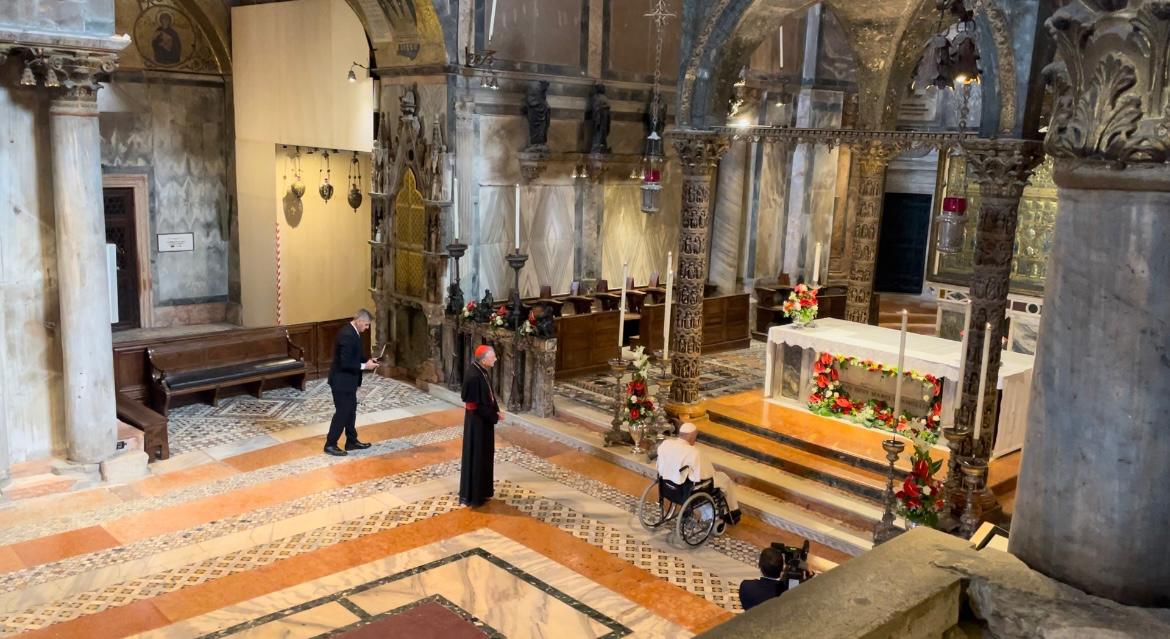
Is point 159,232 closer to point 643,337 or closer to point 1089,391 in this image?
point 643,337

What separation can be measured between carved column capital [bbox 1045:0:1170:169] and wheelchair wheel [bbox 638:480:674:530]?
20.1 ft

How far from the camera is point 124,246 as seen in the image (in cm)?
1530

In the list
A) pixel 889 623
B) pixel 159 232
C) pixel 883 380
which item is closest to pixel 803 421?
pixel 883 380

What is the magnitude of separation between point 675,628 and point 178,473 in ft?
18.4

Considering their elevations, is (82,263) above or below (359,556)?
above

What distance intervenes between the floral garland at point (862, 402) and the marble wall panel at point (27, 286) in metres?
8.08

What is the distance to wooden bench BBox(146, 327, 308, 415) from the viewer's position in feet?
37.3

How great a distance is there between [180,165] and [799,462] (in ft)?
37.8

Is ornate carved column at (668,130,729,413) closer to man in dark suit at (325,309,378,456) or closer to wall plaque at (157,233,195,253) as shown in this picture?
man in dark suit at (325,309,378,456)

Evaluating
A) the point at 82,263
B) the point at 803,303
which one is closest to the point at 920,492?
the point at 803,303

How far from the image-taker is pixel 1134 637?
89.4 inches

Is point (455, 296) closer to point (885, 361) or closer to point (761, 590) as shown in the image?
point (885, 361)

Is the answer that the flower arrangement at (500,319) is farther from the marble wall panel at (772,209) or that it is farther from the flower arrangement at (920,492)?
the marble wall panel at (772,209)

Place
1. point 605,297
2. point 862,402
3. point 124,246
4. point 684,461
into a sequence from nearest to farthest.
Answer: point 684,461 → point 862,402 → point 605,297 → point 124,246
